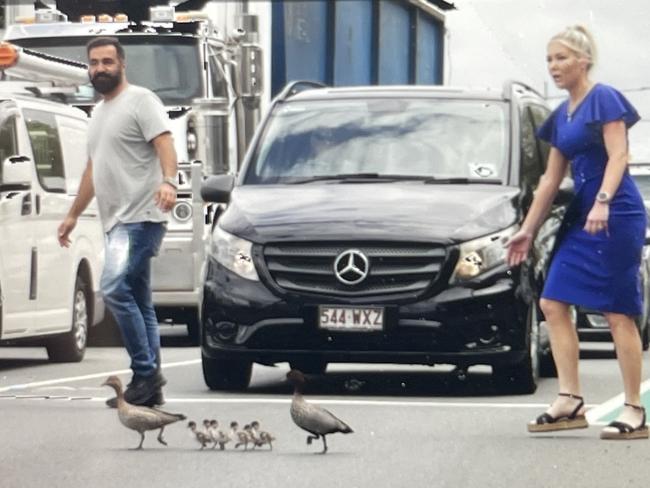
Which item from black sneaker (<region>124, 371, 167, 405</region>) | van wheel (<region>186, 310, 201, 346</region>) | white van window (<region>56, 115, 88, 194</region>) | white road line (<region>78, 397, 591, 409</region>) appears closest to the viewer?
black sneaker (<region>124, 371, 167, 405</region>)

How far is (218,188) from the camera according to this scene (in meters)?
13.2

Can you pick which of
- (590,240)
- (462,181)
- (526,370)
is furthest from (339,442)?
(462,181)

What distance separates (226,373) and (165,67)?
294 inches

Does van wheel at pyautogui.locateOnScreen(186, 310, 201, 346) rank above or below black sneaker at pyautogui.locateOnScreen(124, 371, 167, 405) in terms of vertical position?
below

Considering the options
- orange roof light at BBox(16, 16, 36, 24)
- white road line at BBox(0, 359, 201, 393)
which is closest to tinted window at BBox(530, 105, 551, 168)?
white road line at BBox(0, 359, 201, 393)

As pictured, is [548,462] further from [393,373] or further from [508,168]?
[393,373]

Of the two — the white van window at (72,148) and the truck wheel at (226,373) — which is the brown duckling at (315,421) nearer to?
the truck wheel at (226,373)

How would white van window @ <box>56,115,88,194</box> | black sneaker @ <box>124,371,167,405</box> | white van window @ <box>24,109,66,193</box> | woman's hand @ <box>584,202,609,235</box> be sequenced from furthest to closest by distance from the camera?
white van window @ <box>56,115,88,194</box>, white van window @ <box>24,109,66,193</box>, black sneaker @ <box>124,371,167,405</box>, woman's hand @ <box>584,202,609,235</box>

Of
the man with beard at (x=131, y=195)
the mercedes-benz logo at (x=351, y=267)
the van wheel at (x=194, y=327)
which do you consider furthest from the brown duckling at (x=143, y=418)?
the van wheel at (x=194, y=327)

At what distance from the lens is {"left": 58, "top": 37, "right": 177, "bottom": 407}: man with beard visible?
1159 cm

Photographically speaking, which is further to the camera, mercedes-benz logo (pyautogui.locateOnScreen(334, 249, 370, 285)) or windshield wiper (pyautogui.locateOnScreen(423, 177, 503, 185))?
windshield wiper (pyautogui.locateOnScreen(423, 177, 503, 185))

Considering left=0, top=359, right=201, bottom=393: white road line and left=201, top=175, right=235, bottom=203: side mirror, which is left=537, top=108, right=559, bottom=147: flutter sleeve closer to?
left=201, top=175, right=235, bottom=203: side mirror

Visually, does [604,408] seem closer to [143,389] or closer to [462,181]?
[462,181]

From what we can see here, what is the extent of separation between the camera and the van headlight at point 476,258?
12195 millimetres
